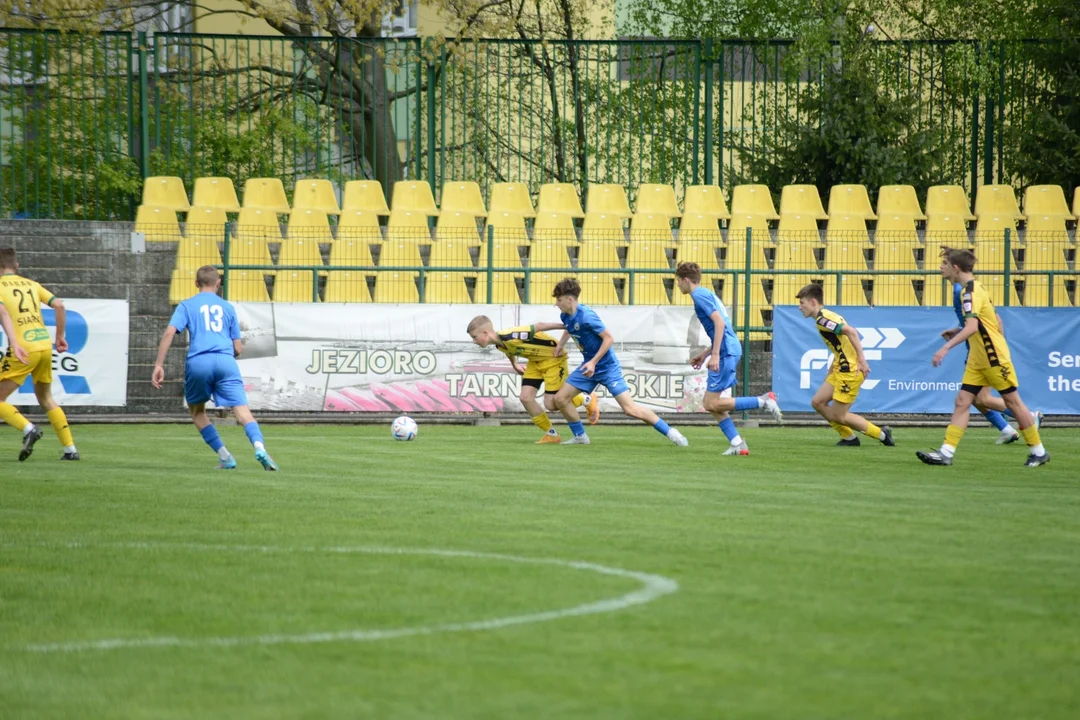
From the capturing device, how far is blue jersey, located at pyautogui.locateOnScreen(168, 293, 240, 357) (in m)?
12.2

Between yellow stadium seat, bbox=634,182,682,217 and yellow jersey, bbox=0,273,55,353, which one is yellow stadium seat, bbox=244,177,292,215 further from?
yellow jersey, bbox=0,273,55,353

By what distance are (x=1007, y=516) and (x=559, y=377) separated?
8.13 meters

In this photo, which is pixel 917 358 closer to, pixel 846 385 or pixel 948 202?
pixel 846 385

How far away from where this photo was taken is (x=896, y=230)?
78.5ft

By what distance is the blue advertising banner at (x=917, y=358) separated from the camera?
20266 mm

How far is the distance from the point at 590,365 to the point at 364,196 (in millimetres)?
10581

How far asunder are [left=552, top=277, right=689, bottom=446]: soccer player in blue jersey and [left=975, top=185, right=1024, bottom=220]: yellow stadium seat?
12100 millimetres

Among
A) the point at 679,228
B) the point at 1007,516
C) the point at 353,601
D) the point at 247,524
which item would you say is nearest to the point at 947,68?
the point at 679,228

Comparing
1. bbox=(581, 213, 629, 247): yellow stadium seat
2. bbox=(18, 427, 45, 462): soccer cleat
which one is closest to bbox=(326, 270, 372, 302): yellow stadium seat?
bbox=(581, 213, 629, 247): yellow stadium seat

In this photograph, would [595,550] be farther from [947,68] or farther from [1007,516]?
[947,68]

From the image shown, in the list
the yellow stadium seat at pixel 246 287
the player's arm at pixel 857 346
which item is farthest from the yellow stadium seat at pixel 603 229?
the player's arm at pixel 857 346

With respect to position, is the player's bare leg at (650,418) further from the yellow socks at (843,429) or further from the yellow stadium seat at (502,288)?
the yellow stadium seat at (502,288)

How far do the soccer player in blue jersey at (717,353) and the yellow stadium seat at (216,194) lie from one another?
40.0 ft

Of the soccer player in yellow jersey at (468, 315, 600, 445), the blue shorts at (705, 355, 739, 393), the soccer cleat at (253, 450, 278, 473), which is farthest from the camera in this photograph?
the soccer player in yellow jersey at (468, 315, 600, 445)
